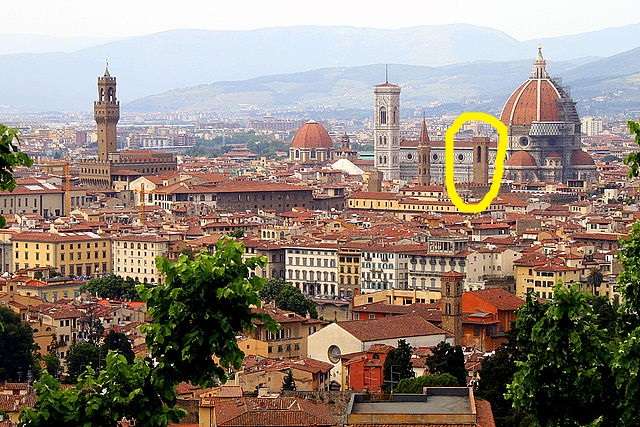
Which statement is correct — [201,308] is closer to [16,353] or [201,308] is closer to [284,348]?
[16,353]

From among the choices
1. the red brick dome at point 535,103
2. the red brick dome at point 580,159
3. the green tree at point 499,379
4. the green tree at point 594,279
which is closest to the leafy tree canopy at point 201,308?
the green tree at point 499,379

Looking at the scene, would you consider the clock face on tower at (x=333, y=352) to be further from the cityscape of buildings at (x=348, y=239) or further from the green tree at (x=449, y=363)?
the green tree at (x=449, y=363)

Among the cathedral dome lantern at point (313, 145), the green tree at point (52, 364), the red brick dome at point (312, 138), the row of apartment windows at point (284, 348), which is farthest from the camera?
the red brick dome at point (312, 138)

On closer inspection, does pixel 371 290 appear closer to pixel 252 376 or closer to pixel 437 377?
pixel 252 376

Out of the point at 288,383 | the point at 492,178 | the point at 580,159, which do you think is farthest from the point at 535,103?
the point at 288,383

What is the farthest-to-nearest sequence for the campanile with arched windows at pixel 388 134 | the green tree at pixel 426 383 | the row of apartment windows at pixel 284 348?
the campanile with arched windows at pixel 388 134 < the row of apartment windows at pixel 284 348 < the green tree at pixel 426 383

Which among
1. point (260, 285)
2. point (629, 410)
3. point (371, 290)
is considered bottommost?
point (371, 290)

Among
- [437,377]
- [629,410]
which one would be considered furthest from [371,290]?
[629,410]
